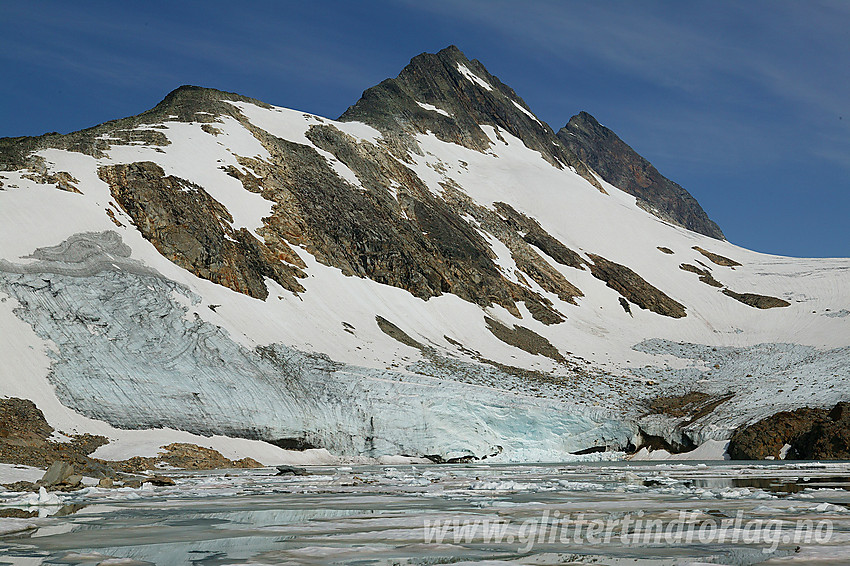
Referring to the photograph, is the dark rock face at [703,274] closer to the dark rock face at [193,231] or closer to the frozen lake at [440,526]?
the dark rock face at [193,231]

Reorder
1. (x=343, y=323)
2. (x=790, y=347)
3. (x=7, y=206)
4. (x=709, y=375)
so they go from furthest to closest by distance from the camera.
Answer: (x=790, y=347)
(x=709, y=375)
(x=343, y=323)
(x=7, y=206)

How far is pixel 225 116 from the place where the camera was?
70.4m

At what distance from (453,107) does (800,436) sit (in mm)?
90041

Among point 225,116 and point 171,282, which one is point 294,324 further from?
point 225,116

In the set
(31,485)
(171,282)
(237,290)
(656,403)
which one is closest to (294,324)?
(237,290)

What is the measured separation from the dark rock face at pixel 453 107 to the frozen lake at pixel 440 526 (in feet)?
258

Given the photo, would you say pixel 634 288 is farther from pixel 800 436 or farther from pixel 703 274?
pixel 800 436

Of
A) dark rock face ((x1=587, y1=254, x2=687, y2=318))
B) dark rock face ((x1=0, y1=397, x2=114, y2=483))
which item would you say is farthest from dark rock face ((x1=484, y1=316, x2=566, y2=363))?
dark rock face ((x1=0, y1=397, x2=114, y2=483))

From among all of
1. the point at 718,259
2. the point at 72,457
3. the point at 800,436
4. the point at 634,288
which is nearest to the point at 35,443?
the point at 72,457

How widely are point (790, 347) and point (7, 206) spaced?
61630 millimetres

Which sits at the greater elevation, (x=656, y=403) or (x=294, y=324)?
(x=294, y=324)

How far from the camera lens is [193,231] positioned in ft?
159

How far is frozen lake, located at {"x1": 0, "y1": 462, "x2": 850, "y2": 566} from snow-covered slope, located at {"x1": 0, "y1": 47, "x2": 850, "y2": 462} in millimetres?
18401

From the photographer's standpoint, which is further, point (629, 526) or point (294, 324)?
point (294, 324)
